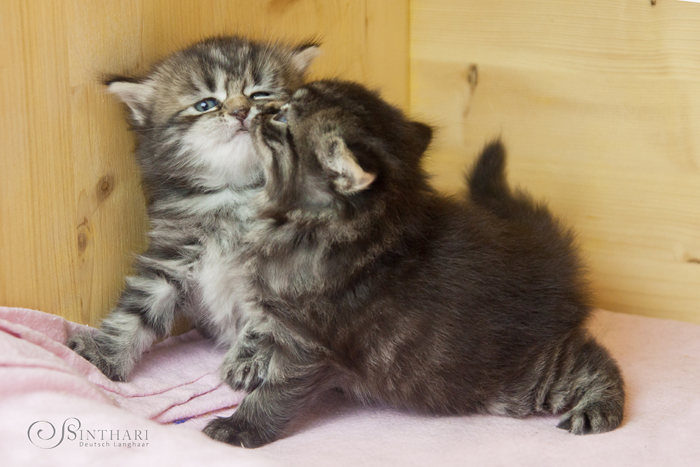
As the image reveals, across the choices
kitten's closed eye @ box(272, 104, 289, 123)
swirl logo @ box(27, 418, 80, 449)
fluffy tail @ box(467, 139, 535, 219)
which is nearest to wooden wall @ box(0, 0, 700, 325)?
fluffy tail @ box(467, 139, 535, 219)

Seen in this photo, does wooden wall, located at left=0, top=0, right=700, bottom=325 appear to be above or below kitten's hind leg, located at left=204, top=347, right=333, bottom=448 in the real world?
above

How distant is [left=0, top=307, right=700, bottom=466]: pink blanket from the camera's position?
146 cm

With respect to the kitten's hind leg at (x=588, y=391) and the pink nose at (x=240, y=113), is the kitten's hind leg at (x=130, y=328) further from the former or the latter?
the kitten's hind leg at (x=588, y=391)

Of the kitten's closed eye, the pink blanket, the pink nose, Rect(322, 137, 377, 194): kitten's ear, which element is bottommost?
the pink blanket

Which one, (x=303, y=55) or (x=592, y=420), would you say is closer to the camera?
(x=592, y=420)

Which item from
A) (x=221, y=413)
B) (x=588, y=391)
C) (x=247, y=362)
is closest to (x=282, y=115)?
(x=247, y=362)

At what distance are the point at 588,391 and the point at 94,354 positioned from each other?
133cm

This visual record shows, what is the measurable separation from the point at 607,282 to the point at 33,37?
2046mm

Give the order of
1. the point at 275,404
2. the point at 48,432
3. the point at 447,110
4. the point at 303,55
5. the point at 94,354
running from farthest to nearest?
the point at 447,110, the point at 303,55, the point at 94,354, the point at 275,404, the point at 48,432

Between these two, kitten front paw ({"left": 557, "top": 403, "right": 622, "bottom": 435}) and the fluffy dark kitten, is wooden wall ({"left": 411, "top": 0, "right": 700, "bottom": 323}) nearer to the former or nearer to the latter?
the fluffy dark kitten

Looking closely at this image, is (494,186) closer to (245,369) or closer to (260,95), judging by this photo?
(260,95)

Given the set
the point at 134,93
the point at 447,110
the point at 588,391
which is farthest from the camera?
the point at 447,110

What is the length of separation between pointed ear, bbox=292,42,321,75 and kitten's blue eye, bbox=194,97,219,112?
1.03ft

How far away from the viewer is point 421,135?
1.96 meters
